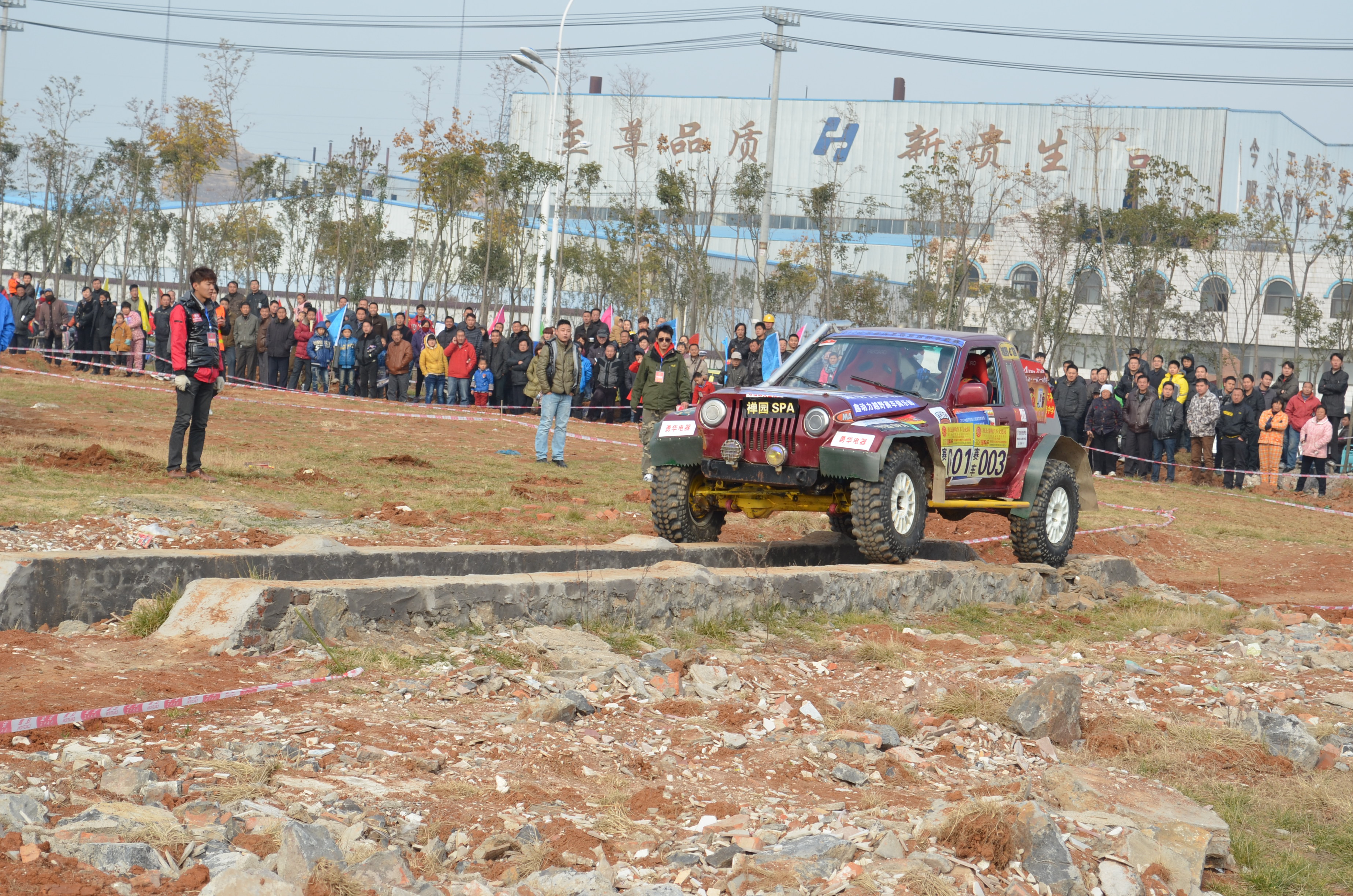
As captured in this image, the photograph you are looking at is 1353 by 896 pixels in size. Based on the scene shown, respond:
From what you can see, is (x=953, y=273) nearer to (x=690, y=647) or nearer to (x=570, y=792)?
(x=690, y=647)

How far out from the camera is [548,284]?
53.0m

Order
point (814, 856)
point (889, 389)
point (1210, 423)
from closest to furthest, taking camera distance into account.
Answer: point (814, 856), point (889, 389), point (1210, 423)

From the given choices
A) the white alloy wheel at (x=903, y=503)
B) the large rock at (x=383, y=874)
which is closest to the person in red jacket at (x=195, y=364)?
the white alloy wheel at (x=903, y=503)

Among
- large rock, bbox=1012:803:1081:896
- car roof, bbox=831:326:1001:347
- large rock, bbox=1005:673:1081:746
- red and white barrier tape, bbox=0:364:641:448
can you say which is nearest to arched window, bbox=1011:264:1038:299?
red and white barrier tape, bbox=0:364:641:448

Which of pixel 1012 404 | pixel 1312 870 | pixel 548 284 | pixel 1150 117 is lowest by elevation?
pixel 1312 870

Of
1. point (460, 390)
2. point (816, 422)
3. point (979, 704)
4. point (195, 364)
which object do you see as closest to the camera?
point (979, 704)

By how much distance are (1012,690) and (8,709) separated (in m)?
4.85

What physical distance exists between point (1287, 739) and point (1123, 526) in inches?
411

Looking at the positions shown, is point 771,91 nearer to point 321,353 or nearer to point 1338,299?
point 321,353

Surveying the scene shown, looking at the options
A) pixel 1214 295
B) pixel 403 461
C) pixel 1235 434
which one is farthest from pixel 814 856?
pixel 1214 295

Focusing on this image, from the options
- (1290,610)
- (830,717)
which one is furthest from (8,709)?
(1290,610)

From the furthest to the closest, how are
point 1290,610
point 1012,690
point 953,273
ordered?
point 953,273 < point 1290,610 < point 1012,690

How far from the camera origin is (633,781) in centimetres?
516

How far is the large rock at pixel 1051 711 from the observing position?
20.6ft
